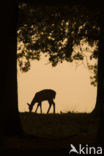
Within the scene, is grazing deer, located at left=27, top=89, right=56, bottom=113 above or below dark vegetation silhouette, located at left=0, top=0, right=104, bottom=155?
below

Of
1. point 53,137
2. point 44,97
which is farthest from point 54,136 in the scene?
point 44,97

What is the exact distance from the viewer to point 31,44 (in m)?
17.5

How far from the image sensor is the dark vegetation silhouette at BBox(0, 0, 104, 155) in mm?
9578

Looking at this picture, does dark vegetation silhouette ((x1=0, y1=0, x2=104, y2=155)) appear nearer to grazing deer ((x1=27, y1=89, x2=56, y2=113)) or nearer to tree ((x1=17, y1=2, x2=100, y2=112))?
tree ((x1=17, y1=2, x2=100, y2=112))

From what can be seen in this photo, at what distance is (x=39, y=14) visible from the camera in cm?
1609

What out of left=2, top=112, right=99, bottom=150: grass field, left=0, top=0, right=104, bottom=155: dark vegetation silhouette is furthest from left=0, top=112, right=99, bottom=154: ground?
left=0, top=0, right=104, bottom=155: dark vegetation silhouette

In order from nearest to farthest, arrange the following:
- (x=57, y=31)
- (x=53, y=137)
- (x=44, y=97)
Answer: (x=53, y=137) < (x=57, y=31) < (x=44, y=97)

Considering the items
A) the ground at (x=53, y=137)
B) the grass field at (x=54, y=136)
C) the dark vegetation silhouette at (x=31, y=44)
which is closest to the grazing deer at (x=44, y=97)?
the dark vegetation silhouette at (x=31, y=44)

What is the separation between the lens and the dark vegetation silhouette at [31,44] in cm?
958

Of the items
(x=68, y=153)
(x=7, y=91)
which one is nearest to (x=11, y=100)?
(x=7, y=91)

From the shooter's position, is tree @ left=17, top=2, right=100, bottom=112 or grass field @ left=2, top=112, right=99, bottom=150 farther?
tree @ left=17, top=2, right=100, bottom=112

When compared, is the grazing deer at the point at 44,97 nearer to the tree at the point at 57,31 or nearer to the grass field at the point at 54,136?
the tree at the point at 57,31

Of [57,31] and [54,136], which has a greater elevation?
[57,31]

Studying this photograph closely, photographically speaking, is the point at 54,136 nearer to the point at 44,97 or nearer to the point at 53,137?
the point at 53,137
